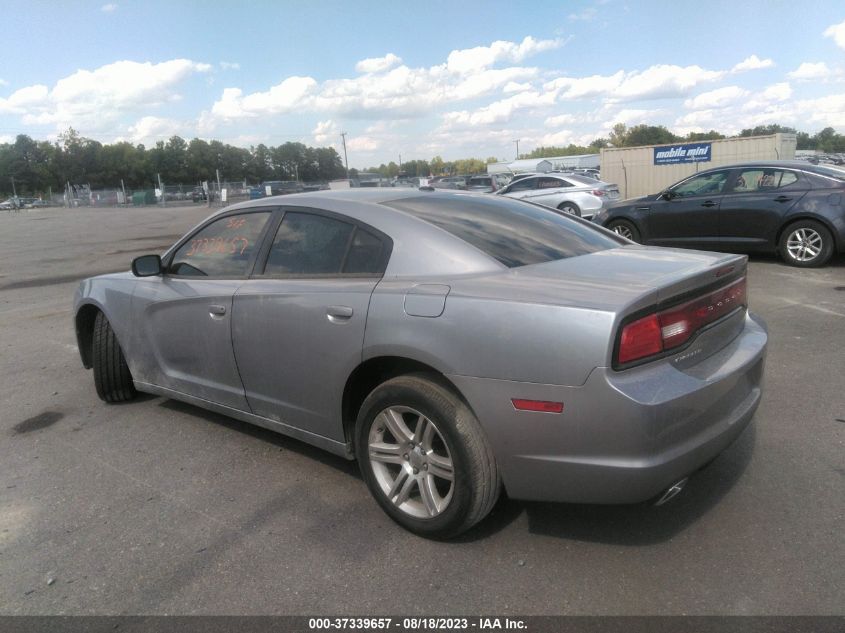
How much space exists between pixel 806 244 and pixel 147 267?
8.96 metres

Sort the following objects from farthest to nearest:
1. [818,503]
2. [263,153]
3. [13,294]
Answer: [263,153] < [13,294] < [818,503]

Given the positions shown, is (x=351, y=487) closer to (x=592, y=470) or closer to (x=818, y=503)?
(x=592, y=470)

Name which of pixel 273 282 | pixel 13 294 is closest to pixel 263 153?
pixel 13 294

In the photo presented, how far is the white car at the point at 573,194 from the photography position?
15500 millimetres

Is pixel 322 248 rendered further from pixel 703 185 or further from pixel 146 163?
pixel 146 163

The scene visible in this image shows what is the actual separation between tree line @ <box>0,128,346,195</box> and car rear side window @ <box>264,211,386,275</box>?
100575mm

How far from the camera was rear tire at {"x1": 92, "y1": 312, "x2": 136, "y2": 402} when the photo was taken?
4613mm

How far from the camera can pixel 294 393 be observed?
128 inches

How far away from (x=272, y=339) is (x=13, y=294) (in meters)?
9.24

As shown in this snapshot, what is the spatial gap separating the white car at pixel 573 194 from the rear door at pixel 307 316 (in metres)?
12.3

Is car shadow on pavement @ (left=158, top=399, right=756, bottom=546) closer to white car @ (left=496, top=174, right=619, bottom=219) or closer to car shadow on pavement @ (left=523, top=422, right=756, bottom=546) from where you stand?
car shadow on pavement @ (left=523, top=422, right=756, bottom=546)

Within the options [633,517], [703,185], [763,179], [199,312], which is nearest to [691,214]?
[703,185]

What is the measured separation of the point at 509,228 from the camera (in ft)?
10.9

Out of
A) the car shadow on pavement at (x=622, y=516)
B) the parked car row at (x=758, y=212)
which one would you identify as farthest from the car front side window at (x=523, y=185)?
the car shadow on pavement at (x=622, y=516)
